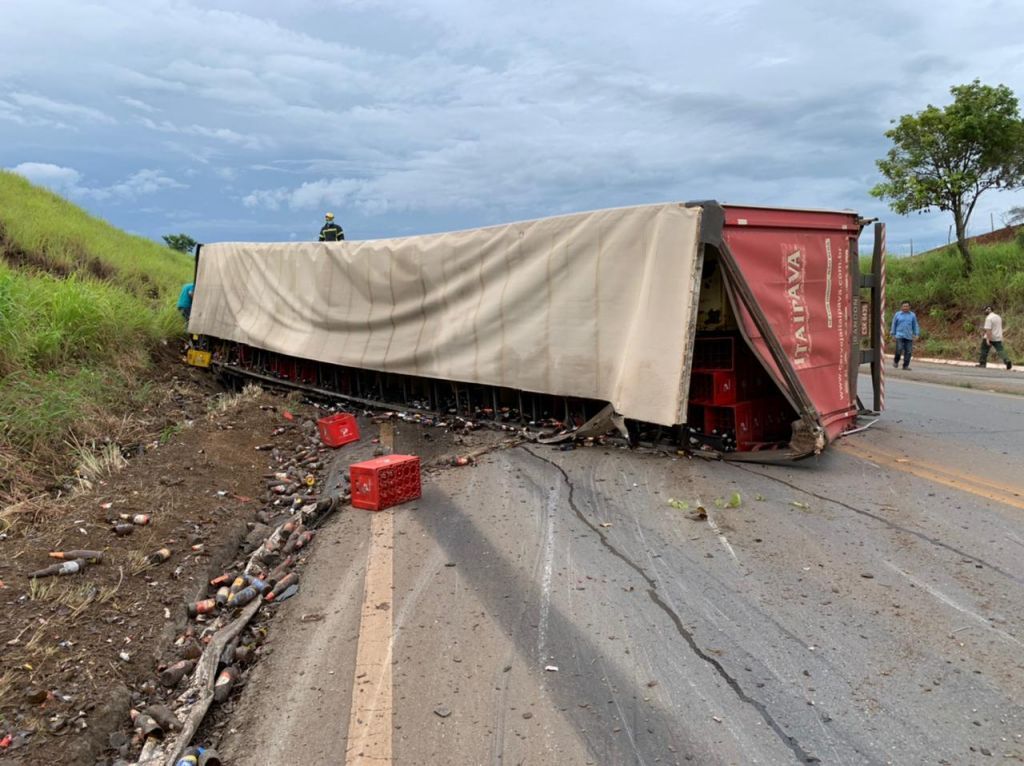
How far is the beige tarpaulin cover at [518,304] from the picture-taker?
6.03 metres

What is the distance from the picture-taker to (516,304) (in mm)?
7551

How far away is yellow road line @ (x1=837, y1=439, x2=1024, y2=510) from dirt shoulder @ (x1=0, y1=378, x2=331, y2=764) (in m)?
5.39

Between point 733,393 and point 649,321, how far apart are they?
1079 millimetres

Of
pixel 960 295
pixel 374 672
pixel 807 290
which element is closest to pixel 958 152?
pixel 960 295

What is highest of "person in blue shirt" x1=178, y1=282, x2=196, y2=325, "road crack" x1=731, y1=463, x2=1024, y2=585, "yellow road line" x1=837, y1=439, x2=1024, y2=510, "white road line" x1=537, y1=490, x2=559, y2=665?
"person in blue shirt" x1=178, y1=282, x2=196, y2=325

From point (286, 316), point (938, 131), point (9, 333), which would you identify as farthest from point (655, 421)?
point (938, 131)

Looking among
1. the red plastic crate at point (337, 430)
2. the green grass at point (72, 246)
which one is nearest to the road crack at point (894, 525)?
the red plastic crate at point (337, 430)

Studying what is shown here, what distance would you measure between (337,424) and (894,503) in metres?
5.91

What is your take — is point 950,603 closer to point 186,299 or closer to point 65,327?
point 65,327

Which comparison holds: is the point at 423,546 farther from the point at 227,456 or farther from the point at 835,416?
the point at 835,416

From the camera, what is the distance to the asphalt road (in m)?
2.66

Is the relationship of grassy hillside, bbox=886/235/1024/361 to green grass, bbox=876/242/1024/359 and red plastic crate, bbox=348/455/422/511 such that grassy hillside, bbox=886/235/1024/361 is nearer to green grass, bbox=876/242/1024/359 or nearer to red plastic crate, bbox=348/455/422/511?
green grass, bbox=876/242/1024/359

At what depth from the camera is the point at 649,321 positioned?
6152 millimetres

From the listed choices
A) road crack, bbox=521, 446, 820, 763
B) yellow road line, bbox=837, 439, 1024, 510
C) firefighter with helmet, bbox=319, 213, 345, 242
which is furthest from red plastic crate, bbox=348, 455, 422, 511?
firefighter with helmet, bbox=319, 213, 345, 242
